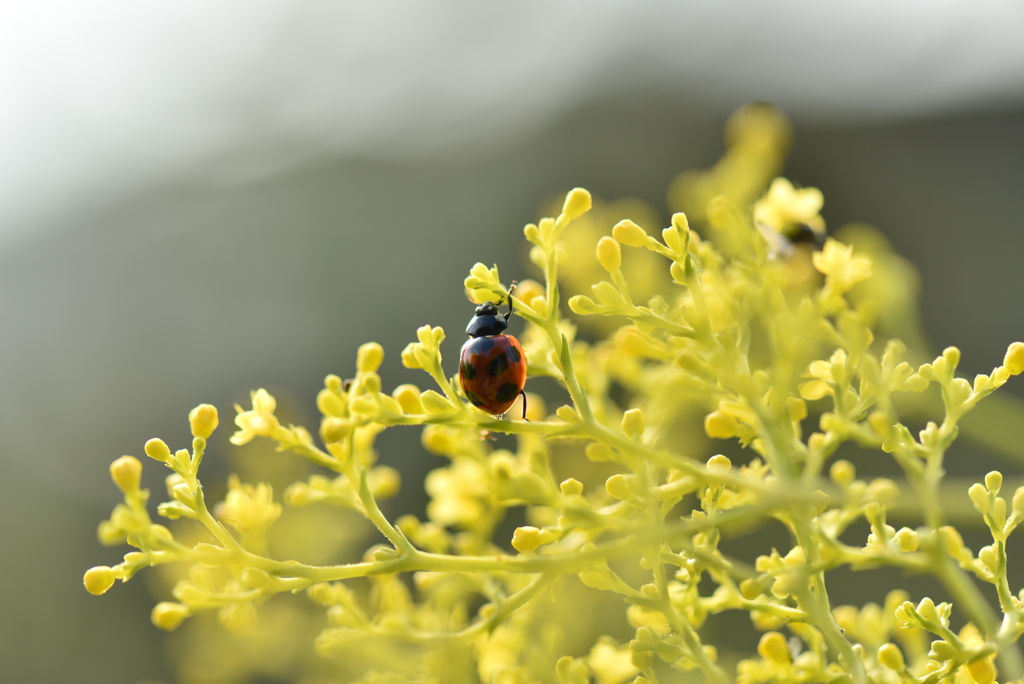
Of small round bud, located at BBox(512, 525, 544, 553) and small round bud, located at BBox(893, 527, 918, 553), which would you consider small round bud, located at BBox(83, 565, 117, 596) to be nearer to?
small round bud, located at BBox(512, 525, 544, 553)

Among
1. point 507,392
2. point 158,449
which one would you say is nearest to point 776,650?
point 507,392

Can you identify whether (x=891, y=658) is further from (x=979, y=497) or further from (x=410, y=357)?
(x=410, y=357)

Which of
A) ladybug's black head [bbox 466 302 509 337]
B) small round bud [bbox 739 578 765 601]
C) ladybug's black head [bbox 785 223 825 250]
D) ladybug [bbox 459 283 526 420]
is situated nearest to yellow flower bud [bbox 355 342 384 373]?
ladybug [bbox 459 283 526 420]

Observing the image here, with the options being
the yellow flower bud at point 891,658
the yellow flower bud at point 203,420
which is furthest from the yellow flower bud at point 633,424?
the yellow flower bud at point 203,420

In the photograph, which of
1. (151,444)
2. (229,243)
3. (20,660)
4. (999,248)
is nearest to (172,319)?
(229,243)

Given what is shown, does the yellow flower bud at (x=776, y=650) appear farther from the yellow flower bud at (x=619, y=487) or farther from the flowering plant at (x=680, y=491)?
the yellow flower bud at (x=619, y=487)

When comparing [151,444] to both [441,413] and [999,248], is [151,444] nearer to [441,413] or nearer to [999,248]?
[441,413]

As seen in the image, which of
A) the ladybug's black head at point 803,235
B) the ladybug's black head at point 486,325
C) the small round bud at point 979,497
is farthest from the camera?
the ladybug's black head at point 803,235

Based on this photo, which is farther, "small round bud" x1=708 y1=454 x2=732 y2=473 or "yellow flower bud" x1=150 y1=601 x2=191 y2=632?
"yellow flower bud" x1=150 y1=601 x2=191 y2=632
